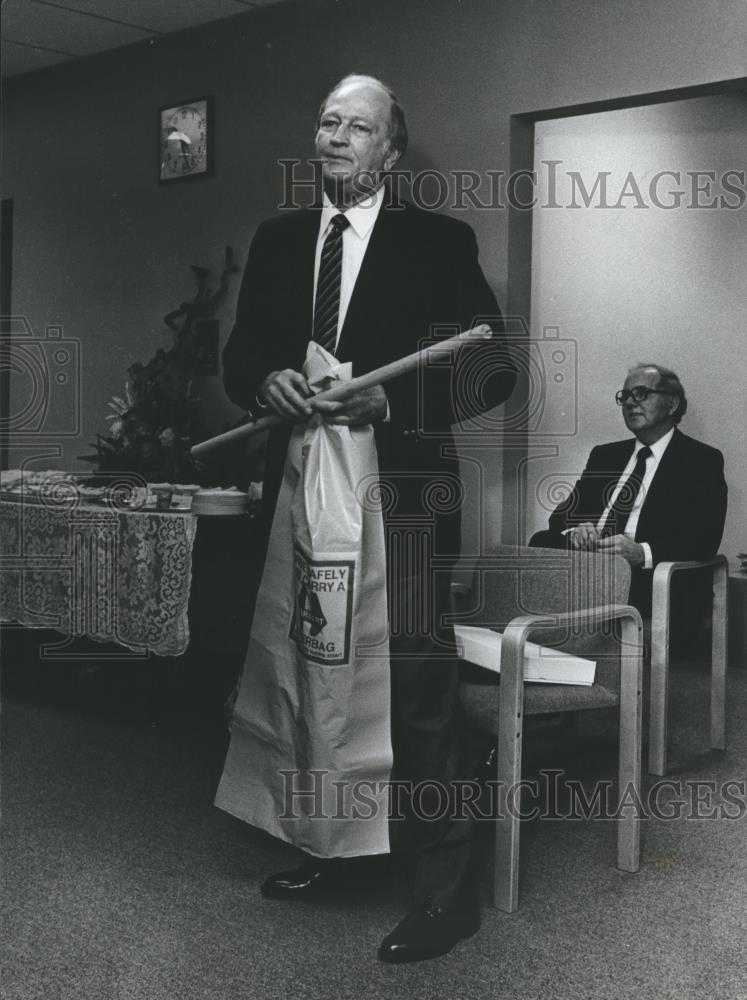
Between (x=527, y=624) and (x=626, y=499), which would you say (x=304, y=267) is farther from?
(x=626, y=499)

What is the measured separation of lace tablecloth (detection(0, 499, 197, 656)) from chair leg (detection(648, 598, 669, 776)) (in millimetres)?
1186

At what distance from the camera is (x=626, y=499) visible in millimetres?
2559

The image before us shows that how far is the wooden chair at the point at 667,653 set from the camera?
2.28 meters

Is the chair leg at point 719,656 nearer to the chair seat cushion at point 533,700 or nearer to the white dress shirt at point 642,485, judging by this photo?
the white dress shirt at point 642,485

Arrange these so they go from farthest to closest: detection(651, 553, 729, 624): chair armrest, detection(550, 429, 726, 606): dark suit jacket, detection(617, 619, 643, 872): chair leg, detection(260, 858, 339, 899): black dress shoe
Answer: detection(550, 429, 726, 606): dark suit jacket < detection(651, 553, 729, 624): chair armrest < detection(617, 619, 643, 872): chair leg < detection(260, 858, 339, 899): black dress shoe

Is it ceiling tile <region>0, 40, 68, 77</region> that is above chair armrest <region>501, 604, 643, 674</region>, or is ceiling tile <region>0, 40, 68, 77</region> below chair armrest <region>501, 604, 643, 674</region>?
above

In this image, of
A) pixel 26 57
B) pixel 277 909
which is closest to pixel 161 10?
pixel 26 57

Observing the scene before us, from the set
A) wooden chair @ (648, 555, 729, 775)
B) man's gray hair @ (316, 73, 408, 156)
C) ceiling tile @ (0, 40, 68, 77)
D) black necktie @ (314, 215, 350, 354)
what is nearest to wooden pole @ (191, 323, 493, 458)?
black necktie @ (314, 215, 350, 354)

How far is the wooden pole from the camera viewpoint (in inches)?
60.3

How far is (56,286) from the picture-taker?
2.81m

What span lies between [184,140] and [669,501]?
1.63 metres

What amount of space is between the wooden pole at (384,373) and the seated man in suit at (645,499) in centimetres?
101

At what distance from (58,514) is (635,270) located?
1.78m

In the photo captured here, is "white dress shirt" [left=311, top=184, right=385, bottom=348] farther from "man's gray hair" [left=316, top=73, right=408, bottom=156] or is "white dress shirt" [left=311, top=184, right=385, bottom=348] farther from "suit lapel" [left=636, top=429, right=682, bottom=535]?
"suit lapel" [left=636, top=429, right=682, bottom=535]
